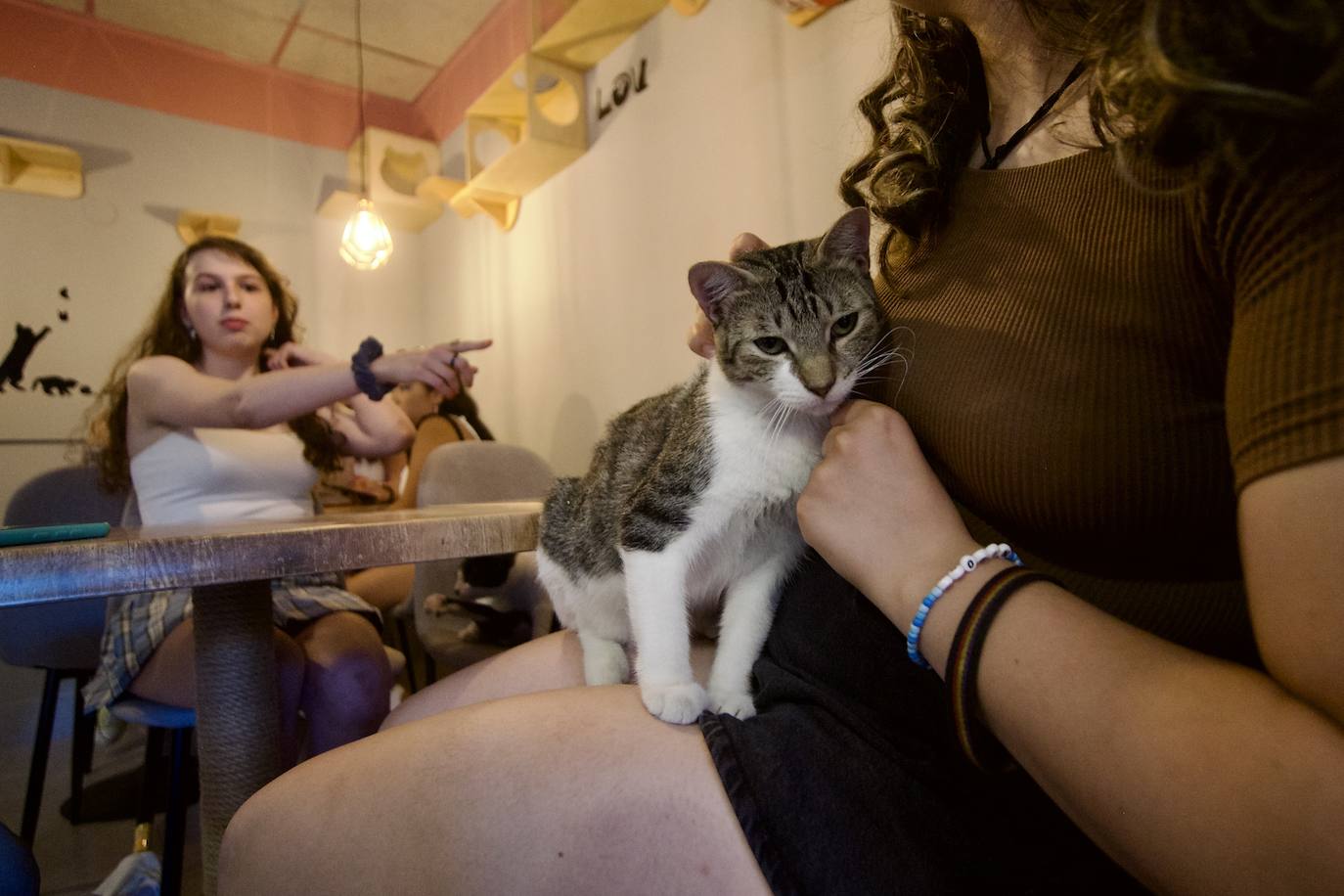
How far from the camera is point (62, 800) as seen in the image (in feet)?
7.34

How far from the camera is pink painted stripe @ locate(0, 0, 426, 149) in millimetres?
2781

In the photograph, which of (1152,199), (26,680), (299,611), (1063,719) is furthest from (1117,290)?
(26,680)

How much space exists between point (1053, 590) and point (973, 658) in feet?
0.24

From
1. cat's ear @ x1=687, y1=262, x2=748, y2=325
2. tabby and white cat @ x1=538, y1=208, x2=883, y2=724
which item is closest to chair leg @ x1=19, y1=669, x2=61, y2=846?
tabby and white cat @ x1=538, y1=208, x2=883, y2=724

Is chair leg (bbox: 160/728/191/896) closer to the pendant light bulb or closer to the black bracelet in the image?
the black bracelet

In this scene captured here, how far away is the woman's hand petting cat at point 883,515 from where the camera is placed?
21.2 inches

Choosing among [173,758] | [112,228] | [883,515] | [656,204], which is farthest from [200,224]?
[883,515]

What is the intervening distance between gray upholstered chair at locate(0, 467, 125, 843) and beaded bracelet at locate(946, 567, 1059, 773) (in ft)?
7.43

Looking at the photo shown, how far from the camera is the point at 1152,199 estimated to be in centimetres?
53

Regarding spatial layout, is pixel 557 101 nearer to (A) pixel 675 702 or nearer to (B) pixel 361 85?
(B) pixel 361 85

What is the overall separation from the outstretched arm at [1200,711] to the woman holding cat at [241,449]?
127 cm

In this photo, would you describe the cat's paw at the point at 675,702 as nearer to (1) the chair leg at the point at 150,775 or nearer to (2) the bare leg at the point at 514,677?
(2) the bare leg at the point at 514,677

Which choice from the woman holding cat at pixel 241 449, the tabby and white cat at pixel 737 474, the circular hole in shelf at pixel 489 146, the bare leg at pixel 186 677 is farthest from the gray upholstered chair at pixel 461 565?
the circular hole in shelf at pixel 489 146

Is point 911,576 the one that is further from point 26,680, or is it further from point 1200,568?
point 26,680
